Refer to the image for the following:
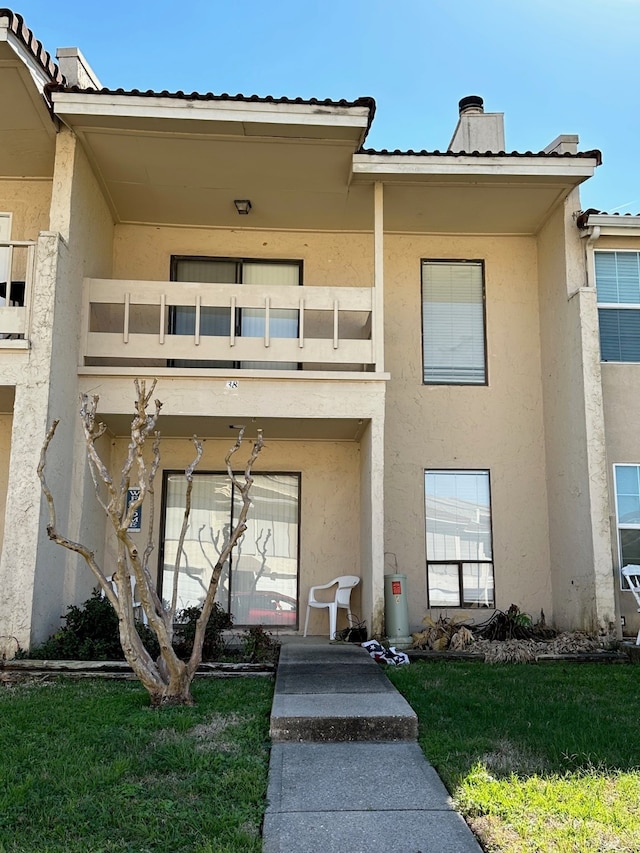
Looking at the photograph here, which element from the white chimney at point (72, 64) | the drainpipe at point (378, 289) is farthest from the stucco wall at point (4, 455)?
the drainpipe at point (378, 289)

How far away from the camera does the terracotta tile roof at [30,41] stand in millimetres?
8164

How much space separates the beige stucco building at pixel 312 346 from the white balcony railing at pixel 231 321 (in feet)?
0.10

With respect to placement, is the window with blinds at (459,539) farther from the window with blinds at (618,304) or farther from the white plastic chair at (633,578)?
the window with blinds at (618,304)

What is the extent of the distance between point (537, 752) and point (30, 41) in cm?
841

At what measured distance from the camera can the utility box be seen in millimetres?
9859

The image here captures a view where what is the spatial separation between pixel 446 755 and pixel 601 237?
822cm

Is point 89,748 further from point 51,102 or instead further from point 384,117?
point 384,117

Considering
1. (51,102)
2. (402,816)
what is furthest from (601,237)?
(402,816)

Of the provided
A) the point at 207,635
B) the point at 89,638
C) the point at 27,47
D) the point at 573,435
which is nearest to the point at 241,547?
the point at 207,635

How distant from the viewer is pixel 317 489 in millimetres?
11453

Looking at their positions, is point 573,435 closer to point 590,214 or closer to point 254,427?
point 590,214

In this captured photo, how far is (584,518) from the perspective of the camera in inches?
402

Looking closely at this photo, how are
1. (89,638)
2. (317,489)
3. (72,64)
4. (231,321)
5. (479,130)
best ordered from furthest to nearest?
(479,130)
(317,489)
(72,64)
(231,321)
(89,638)

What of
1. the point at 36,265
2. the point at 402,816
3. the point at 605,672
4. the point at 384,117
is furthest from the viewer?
the point at 384,117
